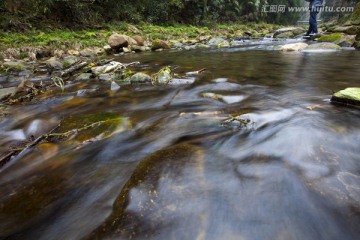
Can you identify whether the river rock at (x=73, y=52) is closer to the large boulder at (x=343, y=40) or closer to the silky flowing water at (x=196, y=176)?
the silky flowing water at (x=196, y=176)

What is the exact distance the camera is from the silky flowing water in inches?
44.9

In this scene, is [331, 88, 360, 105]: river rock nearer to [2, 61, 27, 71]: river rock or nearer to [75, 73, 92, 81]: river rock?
[75, 73, 92, 81]: river rock

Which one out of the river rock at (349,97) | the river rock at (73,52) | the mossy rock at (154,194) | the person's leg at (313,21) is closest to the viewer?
the mossy rock at (154,194)

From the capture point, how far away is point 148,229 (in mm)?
1118

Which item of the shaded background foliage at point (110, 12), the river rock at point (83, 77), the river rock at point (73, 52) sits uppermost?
the shaded background foliage at point (110, 12)

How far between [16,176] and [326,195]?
1.94 metres

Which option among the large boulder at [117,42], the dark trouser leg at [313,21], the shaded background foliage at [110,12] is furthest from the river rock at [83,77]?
A: the dark trouser leg at [313,21]

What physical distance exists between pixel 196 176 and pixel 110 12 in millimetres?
17991

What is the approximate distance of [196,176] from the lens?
147 centimetres

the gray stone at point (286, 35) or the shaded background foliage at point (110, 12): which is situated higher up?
the shaded background foliage at point (110, 12)

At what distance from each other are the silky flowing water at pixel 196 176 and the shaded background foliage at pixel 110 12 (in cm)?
1208

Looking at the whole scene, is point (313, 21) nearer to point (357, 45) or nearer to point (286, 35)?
point (286, 35)

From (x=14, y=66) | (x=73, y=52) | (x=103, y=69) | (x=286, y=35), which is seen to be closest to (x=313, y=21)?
(x=286, y=35)

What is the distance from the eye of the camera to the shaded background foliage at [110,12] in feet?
39.4
